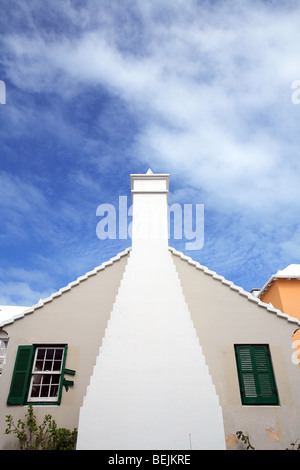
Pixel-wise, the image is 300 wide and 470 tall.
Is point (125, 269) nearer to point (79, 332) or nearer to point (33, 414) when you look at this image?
point (79, 332)

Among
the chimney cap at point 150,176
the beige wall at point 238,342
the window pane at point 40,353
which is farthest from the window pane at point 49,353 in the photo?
the chimney cap at point 150,176

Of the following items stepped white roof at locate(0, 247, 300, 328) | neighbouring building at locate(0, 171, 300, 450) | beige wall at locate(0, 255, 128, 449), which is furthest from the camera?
stepped white roof at locate(0, 247, 300, 328)

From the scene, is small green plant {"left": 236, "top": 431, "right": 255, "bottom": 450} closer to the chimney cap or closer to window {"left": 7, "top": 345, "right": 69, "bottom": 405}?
window {"left": 7, "top": 345, "right": 69, "bottom": 405}

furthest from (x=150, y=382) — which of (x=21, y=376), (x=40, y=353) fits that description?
(x=21, y=376)

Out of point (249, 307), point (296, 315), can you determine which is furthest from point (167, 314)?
point (296, 315)

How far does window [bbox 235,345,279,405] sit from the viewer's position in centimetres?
846

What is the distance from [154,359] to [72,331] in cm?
295

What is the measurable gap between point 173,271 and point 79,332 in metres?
3.46

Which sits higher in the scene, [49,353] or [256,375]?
[49,353]

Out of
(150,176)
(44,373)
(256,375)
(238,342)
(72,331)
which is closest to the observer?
A: (256,375)

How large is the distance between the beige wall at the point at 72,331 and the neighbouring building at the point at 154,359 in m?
0.03

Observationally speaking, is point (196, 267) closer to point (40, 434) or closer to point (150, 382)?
point (150, 382)

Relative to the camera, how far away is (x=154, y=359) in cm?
793

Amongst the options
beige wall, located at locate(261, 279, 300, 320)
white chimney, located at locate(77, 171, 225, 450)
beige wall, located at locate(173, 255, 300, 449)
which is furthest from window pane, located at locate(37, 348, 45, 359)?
beige wall, located at locate(261, 279, 300, 320)
